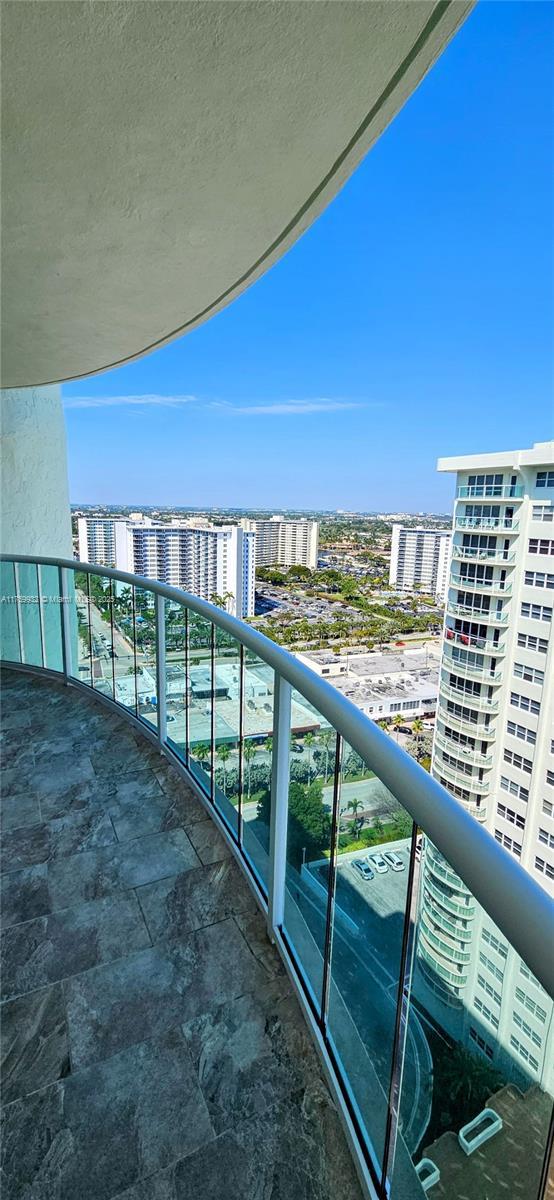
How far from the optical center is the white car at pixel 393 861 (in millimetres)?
918

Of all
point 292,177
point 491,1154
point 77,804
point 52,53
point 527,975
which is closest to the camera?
point 527,975

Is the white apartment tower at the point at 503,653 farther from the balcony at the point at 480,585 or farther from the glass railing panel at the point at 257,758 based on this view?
the glass railing panel at the point at 257,758

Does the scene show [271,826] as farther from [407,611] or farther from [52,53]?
[407,611]

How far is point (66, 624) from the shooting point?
4.02m

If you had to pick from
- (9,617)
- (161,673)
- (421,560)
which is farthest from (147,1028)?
(421,560)

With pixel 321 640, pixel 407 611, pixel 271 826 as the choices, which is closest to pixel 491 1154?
pixel 271 826

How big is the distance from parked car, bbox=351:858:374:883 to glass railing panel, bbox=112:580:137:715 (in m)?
2.29

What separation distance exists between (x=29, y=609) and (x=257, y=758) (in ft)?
12.2

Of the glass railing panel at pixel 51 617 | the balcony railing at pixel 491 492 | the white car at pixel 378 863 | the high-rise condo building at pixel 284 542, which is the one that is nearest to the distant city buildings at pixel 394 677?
the high-rise condo building at pixel 284 542

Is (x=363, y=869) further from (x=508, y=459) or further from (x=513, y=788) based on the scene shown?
(x=508, y=459)

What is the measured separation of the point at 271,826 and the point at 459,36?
2640 millimetres

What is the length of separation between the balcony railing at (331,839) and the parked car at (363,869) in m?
0.02

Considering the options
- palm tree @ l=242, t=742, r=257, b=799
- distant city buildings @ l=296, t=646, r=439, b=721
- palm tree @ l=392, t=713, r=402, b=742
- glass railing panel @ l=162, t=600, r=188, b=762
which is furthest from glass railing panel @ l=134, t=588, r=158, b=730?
palm tree @ l=392, t=713, r=402, b=742

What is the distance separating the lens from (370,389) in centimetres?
3222
